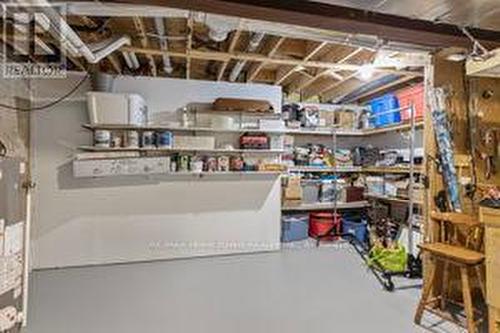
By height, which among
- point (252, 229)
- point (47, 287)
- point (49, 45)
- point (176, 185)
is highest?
point (49, 45)

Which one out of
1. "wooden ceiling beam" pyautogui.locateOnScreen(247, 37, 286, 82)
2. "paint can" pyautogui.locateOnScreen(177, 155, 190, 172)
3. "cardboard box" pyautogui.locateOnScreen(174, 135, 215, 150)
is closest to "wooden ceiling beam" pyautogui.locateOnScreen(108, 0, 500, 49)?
"wooden ceiling beam" pyautogui.locateOnScreen(247, 37, 286, 82)

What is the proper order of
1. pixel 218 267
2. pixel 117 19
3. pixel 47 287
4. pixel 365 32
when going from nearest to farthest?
pixel 365 32 < pixel 117 19 < pixel 47 287 < pixel 218 267

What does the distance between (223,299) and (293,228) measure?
7.73 ft

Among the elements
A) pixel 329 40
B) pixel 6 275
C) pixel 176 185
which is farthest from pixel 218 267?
pixel 329 40

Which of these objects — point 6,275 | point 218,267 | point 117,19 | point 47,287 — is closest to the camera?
point 6,275

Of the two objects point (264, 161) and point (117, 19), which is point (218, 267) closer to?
point (264, 161)

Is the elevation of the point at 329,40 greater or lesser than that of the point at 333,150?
greater

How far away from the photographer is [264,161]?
494 centimetres

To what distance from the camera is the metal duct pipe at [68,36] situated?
2.18m

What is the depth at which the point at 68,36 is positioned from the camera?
268cm

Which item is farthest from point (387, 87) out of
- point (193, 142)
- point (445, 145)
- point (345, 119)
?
→ point (193, 142)

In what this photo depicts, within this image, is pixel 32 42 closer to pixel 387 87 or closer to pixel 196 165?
pixel 196 165

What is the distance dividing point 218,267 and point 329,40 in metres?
2.79

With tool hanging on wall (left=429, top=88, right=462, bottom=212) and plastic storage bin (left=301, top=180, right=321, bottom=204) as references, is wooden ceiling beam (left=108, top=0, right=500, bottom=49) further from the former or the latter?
plastic storage bin (left=301, top=180, right=321, bottom=204)
